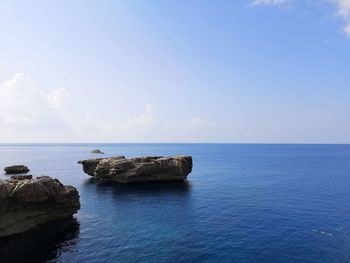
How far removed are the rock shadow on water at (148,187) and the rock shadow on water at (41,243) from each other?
26920 millimetres

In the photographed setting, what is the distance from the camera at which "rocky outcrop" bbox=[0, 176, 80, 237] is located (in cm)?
3834

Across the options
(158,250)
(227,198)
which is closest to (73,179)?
(227,198)

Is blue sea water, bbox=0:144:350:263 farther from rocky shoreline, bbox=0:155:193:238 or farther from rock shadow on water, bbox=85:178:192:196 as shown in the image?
rocky shoreline, bbox=0:155:193:238

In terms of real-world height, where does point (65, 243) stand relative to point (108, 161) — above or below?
below

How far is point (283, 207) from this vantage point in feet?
181

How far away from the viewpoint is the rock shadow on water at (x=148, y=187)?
229 ft

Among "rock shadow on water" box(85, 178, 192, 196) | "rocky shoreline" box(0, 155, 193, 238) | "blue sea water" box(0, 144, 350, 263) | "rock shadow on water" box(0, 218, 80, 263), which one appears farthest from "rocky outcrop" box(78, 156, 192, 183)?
"rock shadow on water" box(0, 218, 80, 263)

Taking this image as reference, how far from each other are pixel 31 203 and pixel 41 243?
6301 millimetres

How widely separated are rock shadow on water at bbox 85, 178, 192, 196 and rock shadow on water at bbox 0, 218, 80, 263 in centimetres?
2692

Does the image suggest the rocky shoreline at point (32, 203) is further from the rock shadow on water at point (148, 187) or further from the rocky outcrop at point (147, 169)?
the rocky outcrop at point (147, 169)

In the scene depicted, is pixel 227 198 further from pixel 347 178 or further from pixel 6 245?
pixel 347 178

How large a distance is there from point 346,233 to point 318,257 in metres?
10.9

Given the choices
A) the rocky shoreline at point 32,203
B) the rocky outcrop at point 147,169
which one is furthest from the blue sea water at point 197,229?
the rocky outcrop at point 147,169

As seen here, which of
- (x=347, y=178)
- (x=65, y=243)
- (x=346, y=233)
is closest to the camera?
(x=65, y=243)
